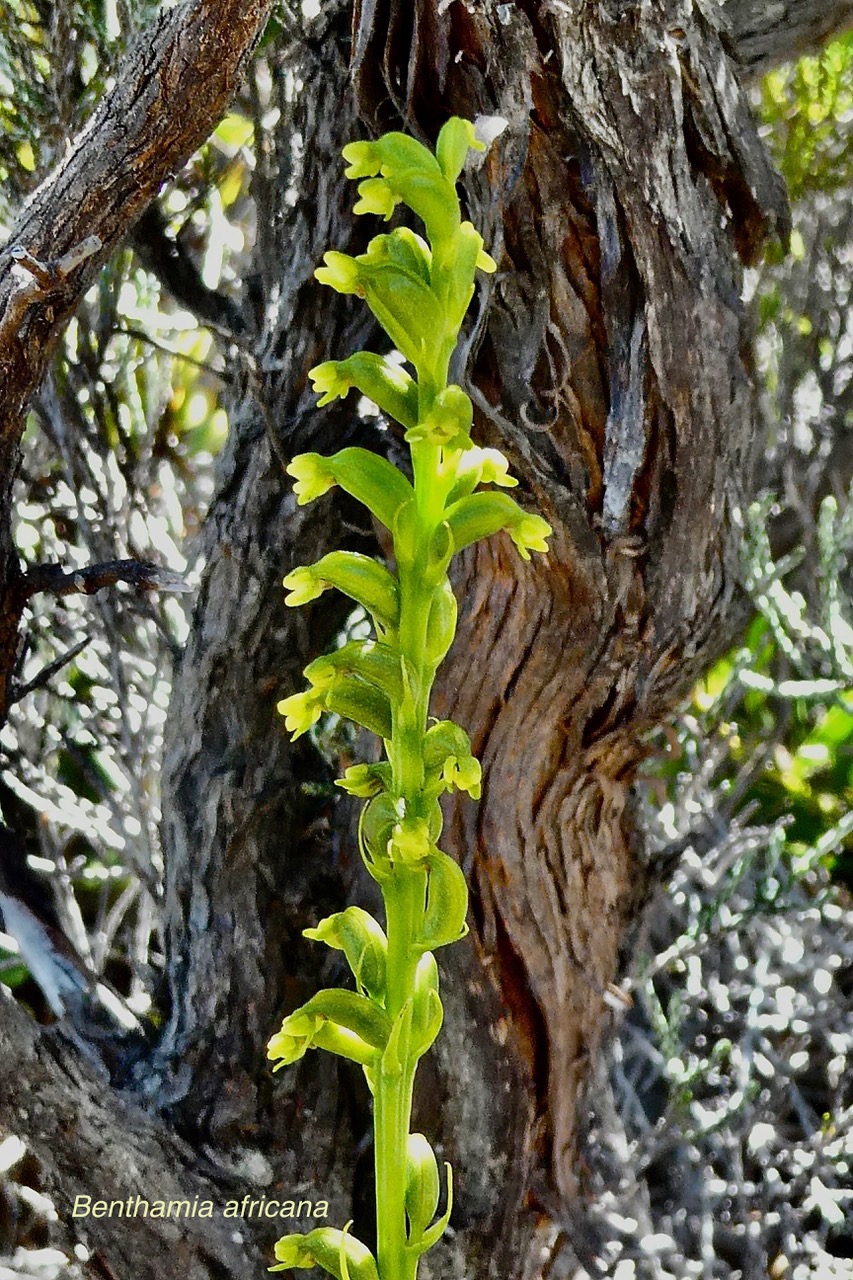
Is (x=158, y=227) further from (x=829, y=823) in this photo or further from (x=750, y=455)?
(x=829, y=823)

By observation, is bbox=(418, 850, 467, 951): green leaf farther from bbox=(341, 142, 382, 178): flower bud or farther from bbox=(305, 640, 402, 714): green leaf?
bbox=(341, 142, 382, 178): flower bud

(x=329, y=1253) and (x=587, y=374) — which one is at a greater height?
(x=587, y=374)

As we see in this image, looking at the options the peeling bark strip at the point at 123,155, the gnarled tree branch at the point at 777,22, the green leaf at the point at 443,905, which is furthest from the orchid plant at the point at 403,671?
the gnarled tree branch at the point at 777,22

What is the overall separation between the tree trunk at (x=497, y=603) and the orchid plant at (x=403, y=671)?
269 mm

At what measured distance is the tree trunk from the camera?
0.81 metres

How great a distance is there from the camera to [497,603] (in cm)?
88

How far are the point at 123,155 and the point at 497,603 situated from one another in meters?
0.44

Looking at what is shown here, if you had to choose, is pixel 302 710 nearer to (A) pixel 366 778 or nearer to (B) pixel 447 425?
(A) pixel 366 778

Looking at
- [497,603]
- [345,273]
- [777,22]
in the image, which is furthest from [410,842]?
[777,22]

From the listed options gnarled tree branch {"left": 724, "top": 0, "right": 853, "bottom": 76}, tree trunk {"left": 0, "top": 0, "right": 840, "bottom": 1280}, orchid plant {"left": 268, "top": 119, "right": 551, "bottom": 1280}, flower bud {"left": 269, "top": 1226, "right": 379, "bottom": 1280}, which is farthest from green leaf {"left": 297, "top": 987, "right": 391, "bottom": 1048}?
gnarled tree branch {"left": 724, "top": 0, "right": 853, "bottom": 76}

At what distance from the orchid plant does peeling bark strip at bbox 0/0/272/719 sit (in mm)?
249

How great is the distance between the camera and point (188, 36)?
27.8 inches

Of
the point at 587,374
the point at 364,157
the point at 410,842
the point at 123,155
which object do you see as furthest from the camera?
the point at 587,374

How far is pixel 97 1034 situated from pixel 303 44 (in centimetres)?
88
